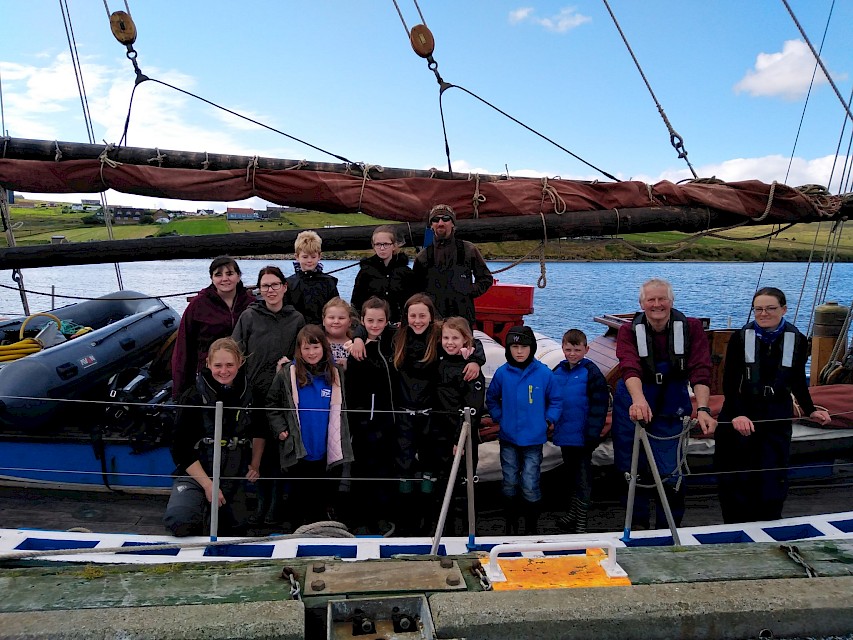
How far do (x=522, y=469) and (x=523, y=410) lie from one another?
1.41ft

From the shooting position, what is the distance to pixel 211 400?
373 cm

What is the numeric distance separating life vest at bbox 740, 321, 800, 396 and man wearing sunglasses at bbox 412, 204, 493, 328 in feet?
5.88

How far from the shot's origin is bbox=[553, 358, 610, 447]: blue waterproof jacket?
428 centimetres

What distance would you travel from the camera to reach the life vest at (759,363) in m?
3.89

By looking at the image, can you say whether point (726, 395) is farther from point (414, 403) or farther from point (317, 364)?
point (317, 364)

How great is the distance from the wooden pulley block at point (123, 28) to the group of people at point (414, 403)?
3.50m

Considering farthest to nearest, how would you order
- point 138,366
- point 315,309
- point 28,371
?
1. point 138,366
2. point 28,371
3. point 315,309

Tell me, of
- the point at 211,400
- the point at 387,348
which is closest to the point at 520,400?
the point at 387,348

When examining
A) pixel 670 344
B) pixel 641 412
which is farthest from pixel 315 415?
pixel 670 344

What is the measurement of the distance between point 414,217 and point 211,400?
234cm

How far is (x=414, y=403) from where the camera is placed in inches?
159

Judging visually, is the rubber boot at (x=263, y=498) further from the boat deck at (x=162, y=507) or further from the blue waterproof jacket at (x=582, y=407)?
the blue waterproof jacket at (x=582, y=407)

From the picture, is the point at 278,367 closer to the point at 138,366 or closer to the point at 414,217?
the point at 414,217

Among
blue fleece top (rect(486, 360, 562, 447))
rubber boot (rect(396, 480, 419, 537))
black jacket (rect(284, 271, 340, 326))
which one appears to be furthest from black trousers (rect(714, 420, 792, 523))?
black jacket (rect(284, 271, 340, 326))
